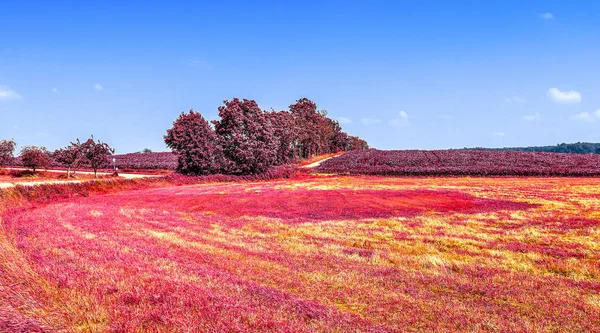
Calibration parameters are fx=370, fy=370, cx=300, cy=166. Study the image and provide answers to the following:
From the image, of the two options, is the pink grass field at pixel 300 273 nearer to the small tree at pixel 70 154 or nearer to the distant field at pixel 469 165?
the small tree at pixel 70 154

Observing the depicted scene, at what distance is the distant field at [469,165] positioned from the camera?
7962 cm

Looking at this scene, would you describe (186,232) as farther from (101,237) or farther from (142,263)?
(142,263)

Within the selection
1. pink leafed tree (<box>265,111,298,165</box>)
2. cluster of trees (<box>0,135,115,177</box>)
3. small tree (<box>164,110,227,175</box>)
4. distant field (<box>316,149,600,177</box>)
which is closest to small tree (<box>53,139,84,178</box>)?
cluster of trees (<box>0,135,115,177</box>)

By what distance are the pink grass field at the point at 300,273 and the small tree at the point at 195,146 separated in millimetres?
43232

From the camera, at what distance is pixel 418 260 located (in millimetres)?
13945

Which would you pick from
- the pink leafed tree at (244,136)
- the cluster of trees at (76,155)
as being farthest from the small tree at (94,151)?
the pink leafed tree at (244,136)

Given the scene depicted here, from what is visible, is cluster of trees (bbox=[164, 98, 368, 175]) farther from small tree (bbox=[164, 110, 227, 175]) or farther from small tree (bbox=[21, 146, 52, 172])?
small tree (bbox=[21, 146, 52, 172])

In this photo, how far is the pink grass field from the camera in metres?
7.63

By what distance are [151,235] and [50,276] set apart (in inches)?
356

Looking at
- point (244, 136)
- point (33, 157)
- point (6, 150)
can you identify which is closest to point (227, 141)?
point (244, 136)

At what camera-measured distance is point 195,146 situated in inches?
2719

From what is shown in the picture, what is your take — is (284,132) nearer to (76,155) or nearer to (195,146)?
(195,146)

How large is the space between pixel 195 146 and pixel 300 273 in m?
60.9

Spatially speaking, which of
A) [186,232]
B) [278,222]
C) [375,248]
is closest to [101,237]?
[186,232]
